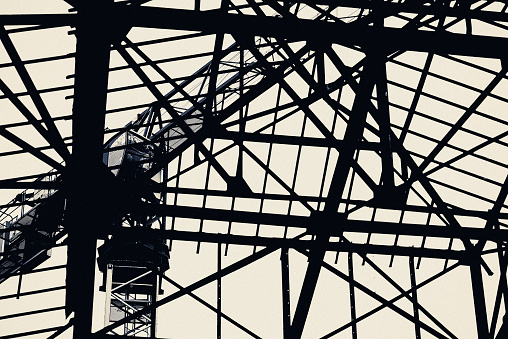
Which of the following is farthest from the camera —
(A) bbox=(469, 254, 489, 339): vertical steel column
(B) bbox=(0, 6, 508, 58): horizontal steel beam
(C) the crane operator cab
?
(C) the crane operator cab

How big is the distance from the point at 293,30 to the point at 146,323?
1568cm

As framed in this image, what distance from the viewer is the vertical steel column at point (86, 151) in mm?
11023

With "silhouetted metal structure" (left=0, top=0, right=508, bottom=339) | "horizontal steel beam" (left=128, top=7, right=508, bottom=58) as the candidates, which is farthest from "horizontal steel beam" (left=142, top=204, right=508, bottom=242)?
"horizontal steel beam" (left=128, top=7, right=508, bottom=58)

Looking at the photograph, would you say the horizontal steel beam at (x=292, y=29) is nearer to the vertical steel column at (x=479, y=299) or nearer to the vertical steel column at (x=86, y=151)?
the vertical steel column at (x=86, y=151)

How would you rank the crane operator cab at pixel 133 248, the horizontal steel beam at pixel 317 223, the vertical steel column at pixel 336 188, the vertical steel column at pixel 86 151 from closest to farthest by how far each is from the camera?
the vertical steel column at pixel 86 151
the vertical steel column at pixel 336 188
the horizontal steel beam at pixel 317 223
the crane operator cab at pixel 133 248

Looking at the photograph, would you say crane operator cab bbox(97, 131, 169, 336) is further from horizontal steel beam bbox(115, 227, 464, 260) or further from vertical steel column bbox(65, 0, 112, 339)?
vertical steel column bbox(65, 0, 112, 339)

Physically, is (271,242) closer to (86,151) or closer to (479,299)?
(479,299)

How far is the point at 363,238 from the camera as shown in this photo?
28391 millimetres

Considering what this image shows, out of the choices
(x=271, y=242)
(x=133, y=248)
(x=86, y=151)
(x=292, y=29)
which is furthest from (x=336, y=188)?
(x=133, y=248)

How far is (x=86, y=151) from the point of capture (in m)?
13.2

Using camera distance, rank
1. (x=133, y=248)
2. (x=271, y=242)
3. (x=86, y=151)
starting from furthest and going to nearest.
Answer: (x=133, y=248)
(x=271, y=242)
(x=86, y=151)

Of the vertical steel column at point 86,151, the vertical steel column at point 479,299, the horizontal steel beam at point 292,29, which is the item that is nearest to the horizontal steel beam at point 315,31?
the horizontal steel beam at point 292,29

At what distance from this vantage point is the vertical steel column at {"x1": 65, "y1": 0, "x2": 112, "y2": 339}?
11023 mm

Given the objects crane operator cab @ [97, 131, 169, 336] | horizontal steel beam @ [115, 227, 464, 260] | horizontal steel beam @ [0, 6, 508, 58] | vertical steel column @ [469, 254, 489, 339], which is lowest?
vertical steel column @ [469, 254, 489, 339]
